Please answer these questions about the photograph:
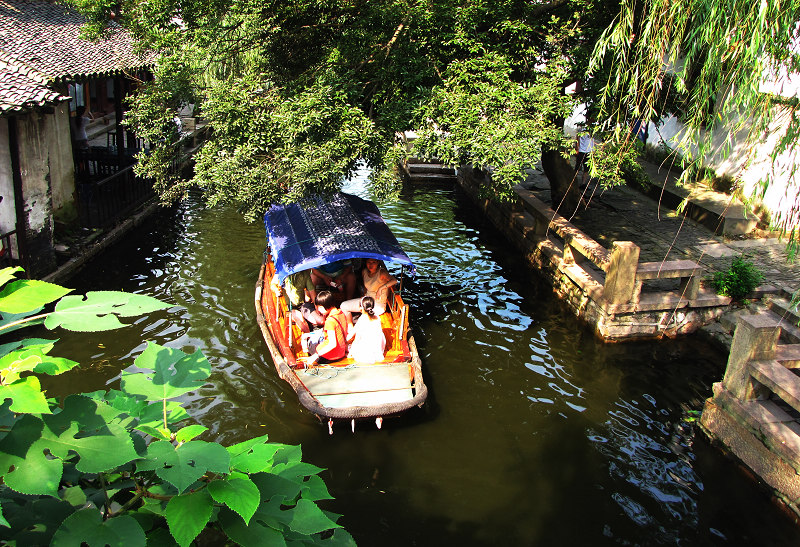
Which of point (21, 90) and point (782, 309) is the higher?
point (21, 90)

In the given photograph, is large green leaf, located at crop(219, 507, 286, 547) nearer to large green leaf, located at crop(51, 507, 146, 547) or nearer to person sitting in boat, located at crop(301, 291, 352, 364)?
large green leaf, located at crop(51, 507, 146, 547)

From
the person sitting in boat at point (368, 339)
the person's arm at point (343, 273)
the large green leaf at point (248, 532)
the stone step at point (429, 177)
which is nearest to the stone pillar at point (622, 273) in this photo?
Answer: the person sitting in boat at point (368, 339)

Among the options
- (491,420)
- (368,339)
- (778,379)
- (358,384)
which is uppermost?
(778,379)

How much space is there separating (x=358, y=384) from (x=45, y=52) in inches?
357

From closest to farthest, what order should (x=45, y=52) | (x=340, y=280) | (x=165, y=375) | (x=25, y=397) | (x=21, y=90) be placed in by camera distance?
(x=25, y=397) → (x=165, y=375) → (x=21, y=90) → (x=340, y=280) → (x=45, y=52)

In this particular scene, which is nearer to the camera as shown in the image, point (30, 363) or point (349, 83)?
point (30, 363)

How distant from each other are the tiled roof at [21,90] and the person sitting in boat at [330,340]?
5.22 m

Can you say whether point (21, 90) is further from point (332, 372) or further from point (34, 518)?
point (34, 518)

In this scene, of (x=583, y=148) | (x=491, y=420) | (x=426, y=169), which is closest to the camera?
(x=491, y=420)

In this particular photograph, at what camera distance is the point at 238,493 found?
5.18 feet

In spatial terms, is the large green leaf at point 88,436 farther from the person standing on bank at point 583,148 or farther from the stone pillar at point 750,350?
the person standing on bank at point 583,148

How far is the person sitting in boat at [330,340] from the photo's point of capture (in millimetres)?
8570

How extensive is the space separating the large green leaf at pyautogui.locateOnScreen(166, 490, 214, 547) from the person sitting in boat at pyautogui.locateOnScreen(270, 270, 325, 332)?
7.59 metres

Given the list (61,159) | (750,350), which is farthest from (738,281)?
(61,159)
